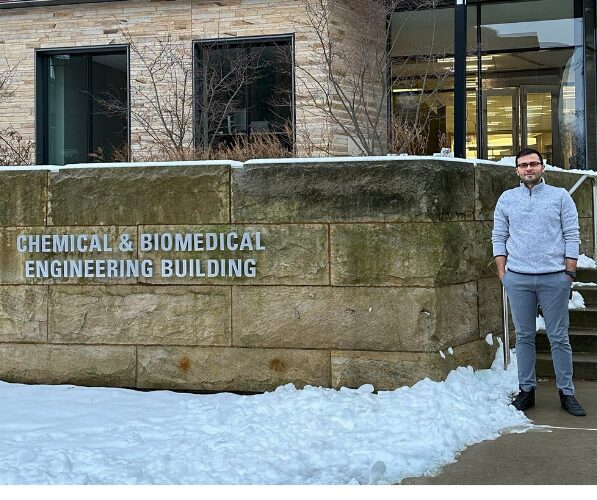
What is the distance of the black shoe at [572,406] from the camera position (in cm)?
636

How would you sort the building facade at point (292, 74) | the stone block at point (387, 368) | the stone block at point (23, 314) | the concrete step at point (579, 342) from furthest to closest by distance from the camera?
the building facade at point (292, 74)
the concrete step at point (579, 342)
the stone block at point (23, 314)
the stone block at point (387, 368)

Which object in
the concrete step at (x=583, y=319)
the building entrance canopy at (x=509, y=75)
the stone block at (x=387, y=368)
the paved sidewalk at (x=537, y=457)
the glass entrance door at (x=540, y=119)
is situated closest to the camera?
the paved sidewalk at (x=537, y=457)

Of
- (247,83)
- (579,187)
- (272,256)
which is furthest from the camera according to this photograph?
(247,83)

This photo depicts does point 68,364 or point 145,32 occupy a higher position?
point 145,32

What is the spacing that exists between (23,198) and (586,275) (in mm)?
5724

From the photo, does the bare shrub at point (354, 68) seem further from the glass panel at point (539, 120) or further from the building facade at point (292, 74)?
the glass panel at point (539, 120)

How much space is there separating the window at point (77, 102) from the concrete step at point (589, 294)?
411 inches

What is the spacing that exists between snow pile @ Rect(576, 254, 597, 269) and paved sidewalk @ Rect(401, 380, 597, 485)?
132 inches

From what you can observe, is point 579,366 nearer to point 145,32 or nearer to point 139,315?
point 139,315

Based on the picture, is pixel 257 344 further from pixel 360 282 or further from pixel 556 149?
pixel 556 149

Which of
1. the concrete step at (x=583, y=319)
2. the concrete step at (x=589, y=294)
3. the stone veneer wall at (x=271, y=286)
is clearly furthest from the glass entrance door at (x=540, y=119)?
the stone veneer wall at (x=271, y=286)

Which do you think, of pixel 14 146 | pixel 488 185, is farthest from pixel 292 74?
pixel 488 185

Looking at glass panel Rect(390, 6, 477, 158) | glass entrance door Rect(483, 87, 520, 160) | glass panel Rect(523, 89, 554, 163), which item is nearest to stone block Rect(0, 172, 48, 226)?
glass panel Rect(390, 6, 477, 158)

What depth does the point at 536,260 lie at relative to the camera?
253 inches
